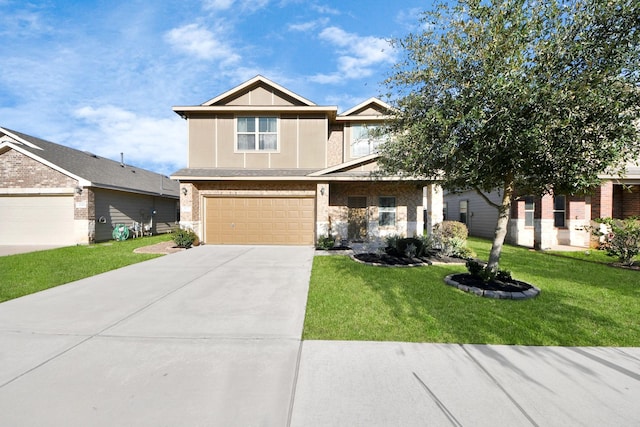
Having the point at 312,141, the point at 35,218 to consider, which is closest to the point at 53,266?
the point at 35,218

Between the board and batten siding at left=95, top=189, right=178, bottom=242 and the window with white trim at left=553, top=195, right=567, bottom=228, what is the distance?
23.5 m

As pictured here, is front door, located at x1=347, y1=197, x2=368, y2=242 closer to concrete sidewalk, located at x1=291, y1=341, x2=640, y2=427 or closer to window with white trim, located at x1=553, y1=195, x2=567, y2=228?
window with white trim, located at x1=553, y1=195, x2=567, y2=228

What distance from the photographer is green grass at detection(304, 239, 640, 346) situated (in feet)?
12.9

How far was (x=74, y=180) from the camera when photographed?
44.9 ft

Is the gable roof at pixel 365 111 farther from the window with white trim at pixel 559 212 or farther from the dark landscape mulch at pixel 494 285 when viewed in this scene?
the dark landscape mulch at pixel 494 285

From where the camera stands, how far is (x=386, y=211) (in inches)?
556

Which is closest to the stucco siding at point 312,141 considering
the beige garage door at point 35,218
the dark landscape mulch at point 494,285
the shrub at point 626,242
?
the dark landscape mulch at point 494,285

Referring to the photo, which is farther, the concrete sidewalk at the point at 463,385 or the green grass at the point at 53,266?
the green grass at the point at 53,266

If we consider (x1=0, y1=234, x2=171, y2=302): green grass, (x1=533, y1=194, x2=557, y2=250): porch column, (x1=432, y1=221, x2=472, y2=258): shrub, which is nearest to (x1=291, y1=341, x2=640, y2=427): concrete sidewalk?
(x1=432, y1=221, x2=472, y2=258): shrub

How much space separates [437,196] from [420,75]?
8228 mm

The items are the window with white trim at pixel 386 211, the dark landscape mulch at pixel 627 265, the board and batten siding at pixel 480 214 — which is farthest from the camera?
the board and batten siding at pixel 480 214

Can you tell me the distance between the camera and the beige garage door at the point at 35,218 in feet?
45.4

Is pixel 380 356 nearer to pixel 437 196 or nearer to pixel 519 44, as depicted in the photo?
pixel 519 44

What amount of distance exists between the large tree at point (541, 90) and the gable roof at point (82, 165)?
1641cm
